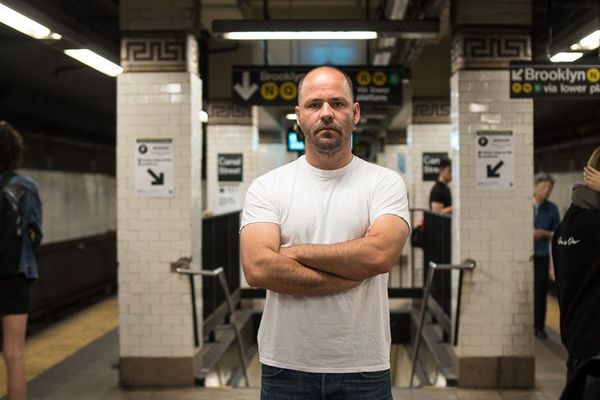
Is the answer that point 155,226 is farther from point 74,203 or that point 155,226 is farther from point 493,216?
point 74,203

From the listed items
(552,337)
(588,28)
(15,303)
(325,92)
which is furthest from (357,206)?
(552,337)

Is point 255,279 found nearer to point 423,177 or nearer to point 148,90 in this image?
point 148,90

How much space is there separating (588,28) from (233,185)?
676 centimetres

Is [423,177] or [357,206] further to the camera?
[423,177]

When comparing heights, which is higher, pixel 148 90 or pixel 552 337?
pixel 148 90

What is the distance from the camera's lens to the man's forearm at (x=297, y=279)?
6.49 feet

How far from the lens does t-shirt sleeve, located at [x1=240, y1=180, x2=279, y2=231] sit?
2.10m

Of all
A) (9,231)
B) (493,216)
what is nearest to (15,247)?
(9,231)

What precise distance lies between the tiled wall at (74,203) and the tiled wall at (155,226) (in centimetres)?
386

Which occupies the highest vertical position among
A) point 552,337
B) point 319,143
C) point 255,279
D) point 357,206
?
point 319,143

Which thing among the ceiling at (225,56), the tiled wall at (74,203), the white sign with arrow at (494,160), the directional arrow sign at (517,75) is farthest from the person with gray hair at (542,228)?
the tiled wall at (74,203)

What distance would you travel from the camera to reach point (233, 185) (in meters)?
10.5

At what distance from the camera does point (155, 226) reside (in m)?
5.37

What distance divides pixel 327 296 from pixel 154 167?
11.9ft
